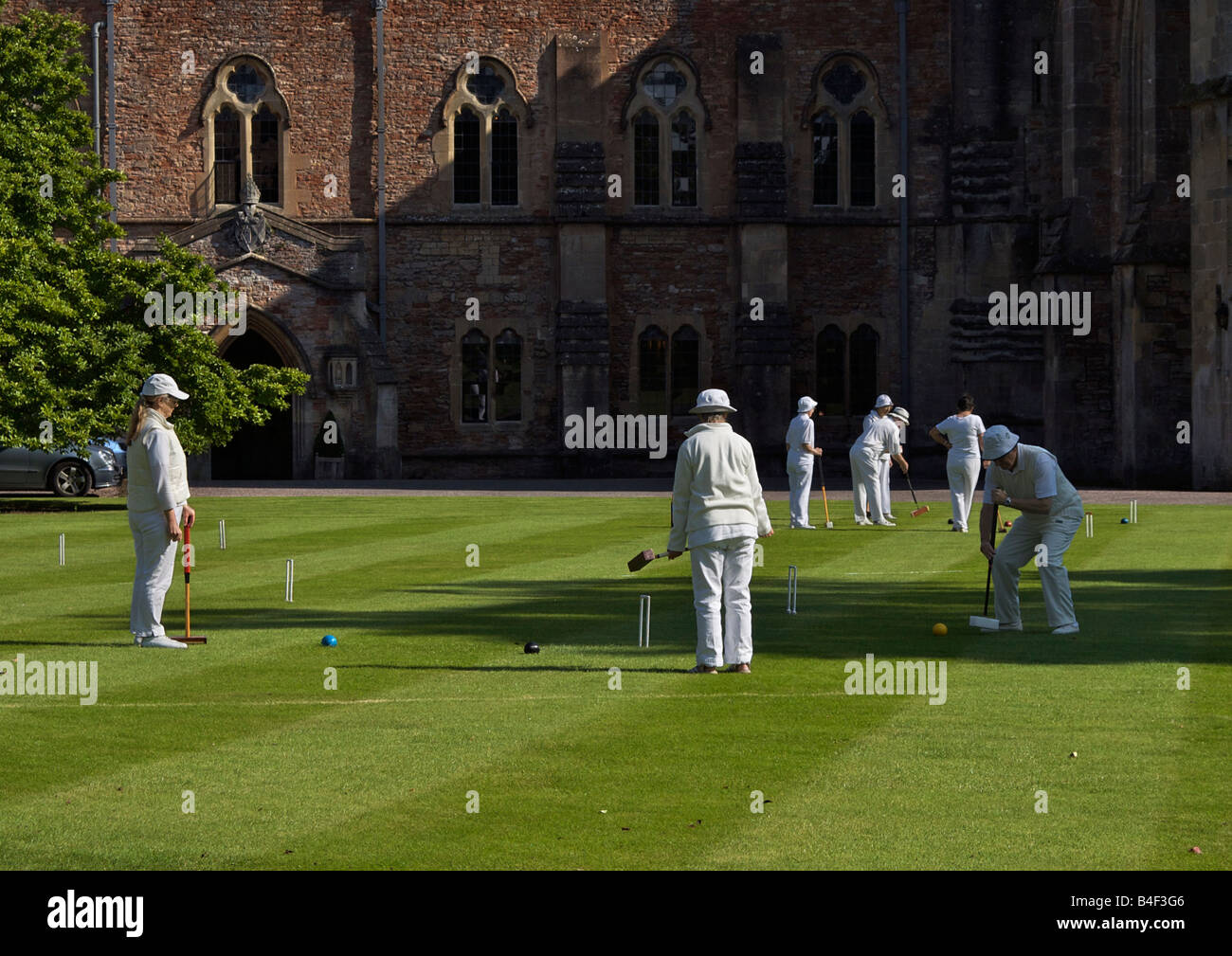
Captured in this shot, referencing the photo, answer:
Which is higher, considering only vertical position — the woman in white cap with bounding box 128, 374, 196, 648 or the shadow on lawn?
the woman in white cap with bounding box 128, 374, 196, 648

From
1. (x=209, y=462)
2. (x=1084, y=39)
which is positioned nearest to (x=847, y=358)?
(x=1084, y=39)

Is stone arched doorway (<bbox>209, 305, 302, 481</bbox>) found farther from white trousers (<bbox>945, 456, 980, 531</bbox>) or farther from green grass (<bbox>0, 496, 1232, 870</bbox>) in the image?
green grass (<bbox>0, 496, 1232, 870</bbox>)

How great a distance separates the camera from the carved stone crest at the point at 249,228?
145ft

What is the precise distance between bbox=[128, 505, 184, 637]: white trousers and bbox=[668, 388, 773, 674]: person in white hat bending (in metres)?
3.96

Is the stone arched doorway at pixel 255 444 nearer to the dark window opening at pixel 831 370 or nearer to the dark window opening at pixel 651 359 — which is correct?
the dark window opening at pixel 651 359

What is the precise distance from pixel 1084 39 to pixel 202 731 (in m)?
36.8

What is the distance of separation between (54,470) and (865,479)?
649 inches

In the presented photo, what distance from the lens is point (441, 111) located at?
47438 millimetres

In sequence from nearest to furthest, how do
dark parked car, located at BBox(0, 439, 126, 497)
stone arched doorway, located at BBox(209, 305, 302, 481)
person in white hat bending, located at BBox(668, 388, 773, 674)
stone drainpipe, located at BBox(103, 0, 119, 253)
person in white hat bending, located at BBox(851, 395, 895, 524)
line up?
person in white hat bending, located at BBox(668, 388, 773, 674) → person in white hat bending, located at BBox(851, 395, 895, 524) → dark parked car, located at BBox(0, 439, 126, 497) → stone arched doorway, located at BBox(209, 305, 302, 481) → stone drainpipe, located at BBox(103, 0, 119, 253)

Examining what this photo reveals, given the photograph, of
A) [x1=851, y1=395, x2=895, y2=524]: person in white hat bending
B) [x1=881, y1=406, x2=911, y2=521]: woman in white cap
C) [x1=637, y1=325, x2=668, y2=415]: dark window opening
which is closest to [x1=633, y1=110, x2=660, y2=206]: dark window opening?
[x1=637, y1=325, x2=668, y2=415]: dark window opening

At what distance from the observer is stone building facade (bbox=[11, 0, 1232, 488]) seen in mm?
46750

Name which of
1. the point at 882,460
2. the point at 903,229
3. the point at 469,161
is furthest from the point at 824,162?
the point at 882,460
